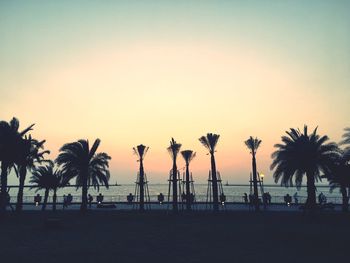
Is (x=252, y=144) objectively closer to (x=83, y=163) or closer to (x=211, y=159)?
(x=211, y=159)

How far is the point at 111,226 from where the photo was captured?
25.6 m

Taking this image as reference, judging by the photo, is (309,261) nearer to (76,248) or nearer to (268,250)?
(268,250)

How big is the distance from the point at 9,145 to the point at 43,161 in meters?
8.25

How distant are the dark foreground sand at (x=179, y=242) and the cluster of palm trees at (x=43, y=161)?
7.60 metres

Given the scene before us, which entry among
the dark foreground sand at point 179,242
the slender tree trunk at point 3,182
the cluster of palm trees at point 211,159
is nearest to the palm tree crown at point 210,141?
the cluster of palm trees at point 211,159

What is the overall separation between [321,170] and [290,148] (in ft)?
12.6

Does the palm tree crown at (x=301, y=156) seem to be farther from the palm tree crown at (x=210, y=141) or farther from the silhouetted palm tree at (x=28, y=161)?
the silhouetted palm tree at (x=28, y=161)

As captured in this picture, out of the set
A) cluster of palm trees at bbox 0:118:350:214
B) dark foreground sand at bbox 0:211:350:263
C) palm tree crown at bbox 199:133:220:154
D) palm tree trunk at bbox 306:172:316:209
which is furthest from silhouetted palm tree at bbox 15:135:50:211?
palm tree trunk at bbox 306:172:316:209

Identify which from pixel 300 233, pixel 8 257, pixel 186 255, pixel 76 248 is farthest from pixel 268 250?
pixel 8 257

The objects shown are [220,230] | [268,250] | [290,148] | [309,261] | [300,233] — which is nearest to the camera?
[309,261]

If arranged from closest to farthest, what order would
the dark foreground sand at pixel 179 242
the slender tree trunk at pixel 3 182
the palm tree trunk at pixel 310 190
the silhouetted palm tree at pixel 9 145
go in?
the dark foreground sand at pixel 179 242, the silhouetted palm tree at pixel 9 145, the slender tree trunk at pixel 3 182, the palm tree trunk at pixel 310 190

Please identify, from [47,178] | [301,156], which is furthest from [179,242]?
[47,178]

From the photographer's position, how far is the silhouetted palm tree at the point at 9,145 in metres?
31.2

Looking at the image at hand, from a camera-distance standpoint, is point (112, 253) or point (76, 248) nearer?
point (112, 253)
